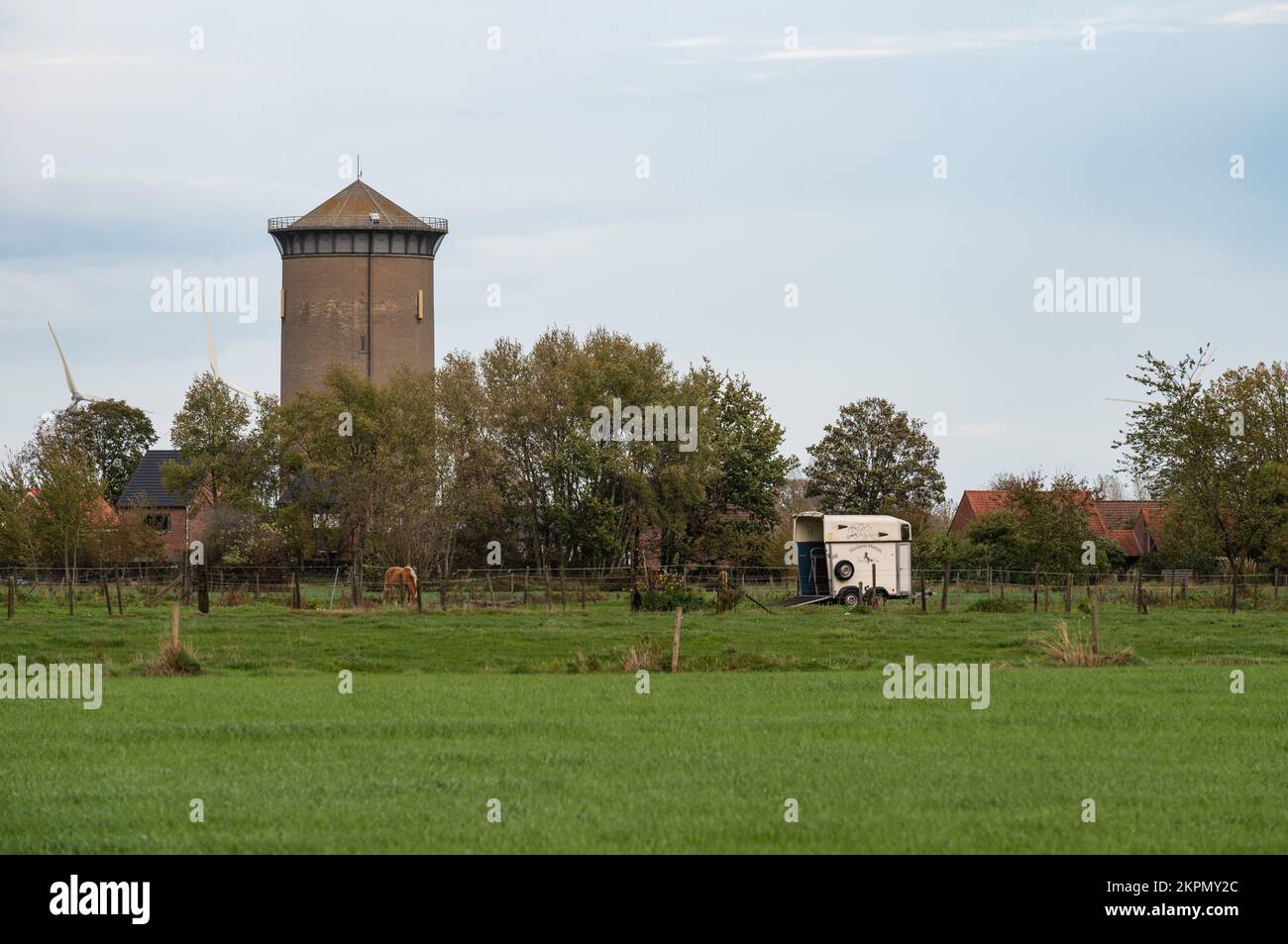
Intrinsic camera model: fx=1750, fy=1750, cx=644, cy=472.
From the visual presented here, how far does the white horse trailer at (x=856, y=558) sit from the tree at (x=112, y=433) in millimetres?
62903

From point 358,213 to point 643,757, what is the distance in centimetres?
8423

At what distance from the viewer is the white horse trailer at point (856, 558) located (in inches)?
2127

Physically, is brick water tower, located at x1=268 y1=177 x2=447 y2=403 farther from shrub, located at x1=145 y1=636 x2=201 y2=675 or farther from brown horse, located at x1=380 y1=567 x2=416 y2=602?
shrub, located at x1=145 y1=636 x2=201 y2=675

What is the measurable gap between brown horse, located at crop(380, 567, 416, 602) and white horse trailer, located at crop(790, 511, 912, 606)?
12.6m

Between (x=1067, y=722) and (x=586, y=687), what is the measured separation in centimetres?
787

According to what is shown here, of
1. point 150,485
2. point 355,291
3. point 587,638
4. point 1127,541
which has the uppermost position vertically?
point 355,291

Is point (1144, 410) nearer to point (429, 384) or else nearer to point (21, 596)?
point (429, 384)

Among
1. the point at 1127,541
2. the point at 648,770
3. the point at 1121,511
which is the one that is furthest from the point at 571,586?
the point at 1121,511

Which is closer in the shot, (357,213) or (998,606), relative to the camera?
(998,606)

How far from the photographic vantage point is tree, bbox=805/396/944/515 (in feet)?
300

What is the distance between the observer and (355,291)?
315 ft

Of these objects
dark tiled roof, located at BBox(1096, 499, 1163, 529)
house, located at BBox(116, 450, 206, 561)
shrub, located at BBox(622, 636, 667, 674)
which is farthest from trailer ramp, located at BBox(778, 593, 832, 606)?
dark tiled roof, located at BBox(1096, 499, 1163, 529)

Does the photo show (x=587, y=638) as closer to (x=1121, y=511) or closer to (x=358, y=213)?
(x=358, y=213)

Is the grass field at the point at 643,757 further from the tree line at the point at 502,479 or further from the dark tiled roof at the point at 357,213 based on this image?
the dark tiled roof at the point at 357,213
